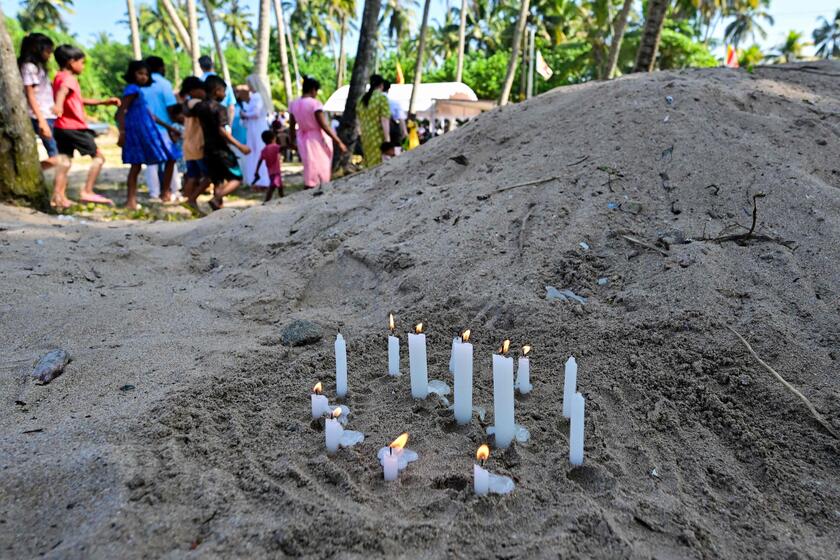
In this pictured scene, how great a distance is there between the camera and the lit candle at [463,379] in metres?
1.89

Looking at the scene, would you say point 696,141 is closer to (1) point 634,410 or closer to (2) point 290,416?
(1) point 634,410

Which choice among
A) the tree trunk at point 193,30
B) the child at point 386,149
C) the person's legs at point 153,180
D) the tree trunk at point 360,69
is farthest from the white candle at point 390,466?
the tree trunk at point 193,30

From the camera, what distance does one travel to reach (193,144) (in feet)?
22.3

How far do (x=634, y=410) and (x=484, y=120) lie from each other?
12.7 ft

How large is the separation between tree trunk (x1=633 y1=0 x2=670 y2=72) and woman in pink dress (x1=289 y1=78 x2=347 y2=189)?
4.10 metres

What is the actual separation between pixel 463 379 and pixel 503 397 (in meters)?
0.19

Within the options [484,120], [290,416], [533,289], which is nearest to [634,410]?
[533,289]

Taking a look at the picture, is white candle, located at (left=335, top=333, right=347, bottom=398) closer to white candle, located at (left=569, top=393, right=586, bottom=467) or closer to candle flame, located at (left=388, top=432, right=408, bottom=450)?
candle flame, located at (left=388, top=432, right=408, bottom=450)

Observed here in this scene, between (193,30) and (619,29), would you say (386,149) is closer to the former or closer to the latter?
(619,29)

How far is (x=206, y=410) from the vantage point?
82.0 inches

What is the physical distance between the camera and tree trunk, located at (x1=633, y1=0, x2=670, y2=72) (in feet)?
23.5

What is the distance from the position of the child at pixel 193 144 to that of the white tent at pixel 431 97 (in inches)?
457

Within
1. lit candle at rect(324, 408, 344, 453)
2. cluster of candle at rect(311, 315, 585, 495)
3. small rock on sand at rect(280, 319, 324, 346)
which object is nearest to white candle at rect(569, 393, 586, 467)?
cluster of candle at rect(311, 315, 585, 495)

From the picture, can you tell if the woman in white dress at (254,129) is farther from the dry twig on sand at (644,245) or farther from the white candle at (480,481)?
the white candle at (480,481)
